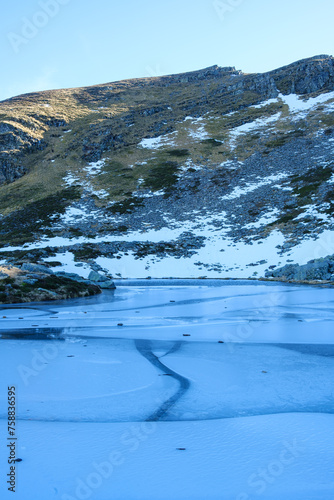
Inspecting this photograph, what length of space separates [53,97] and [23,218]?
349 feet

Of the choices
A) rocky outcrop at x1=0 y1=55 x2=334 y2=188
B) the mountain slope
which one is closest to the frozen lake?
the mountain slope

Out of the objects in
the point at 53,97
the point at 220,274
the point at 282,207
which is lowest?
the point at 220,274

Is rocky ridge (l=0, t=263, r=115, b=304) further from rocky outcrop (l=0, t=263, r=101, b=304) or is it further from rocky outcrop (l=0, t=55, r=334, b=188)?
rocky outcrop (l=0, t=55, r=334, b=188)

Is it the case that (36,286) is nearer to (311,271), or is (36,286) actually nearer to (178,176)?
(311,271)

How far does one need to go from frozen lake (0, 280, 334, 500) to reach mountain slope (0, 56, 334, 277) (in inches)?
1197

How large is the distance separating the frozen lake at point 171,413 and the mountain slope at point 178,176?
3041 cm

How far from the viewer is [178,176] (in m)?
81.7

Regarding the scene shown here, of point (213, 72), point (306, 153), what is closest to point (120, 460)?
point (306, 153)

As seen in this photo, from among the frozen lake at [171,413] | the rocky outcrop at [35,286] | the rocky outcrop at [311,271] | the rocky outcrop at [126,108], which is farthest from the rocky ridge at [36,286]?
the rocky outcrop at [126,108]

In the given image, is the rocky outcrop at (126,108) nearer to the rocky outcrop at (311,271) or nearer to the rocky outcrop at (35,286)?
the rocky outcrop at (311,271)

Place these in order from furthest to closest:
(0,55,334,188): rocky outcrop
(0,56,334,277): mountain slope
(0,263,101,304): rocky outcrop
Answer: (0,55,334,188): rocky outcrop
(0,56,334,277): mountain slope
(0,263,101,304): rocky outcrop

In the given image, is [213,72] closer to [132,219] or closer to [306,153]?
[306,153]

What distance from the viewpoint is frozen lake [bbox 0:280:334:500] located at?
3.60 meters

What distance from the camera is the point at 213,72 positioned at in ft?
545
